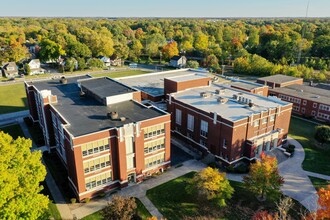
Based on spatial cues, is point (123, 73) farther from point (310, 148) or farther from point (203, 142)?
point (310, 148)

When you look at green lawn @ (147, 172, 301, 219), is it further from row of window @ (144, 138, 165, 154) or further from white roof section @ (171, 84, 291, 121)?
white roof section @ (171, 84, 291, 121)

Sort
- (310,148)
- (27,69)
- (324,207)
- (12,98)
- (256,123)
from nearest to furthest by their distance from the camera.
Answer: (324,207) < (256,123) < (310,148) < (12,98) < (27,69)

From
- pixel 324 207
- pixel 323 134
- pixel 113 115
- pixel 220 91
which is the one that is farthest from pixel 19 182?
pixel 323 134

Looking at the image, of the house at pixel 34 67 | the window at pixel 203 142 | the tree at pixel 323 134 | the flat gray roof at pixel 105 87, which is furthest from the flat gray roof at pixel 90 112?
the house at pixel 34 67

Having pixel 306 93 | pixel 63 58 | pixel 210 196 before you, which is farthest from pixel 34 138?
pixel 63 58

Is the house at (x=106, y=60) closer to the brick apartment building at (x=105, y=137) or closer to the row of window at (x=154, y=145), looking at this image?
the brick apartment building at (x=105, y=137)

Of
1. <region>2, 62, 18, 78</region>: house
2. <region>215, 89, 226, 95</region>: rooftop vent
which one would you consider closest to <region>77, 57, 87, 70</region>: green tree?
<region>2, 62, 18, 78</region>: house
